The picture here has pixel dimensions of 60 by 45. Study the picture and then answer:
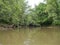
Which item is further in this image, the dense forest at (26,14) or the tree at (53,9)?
the tree at (53,9)

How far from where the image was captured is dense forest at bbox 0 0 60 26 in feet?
102

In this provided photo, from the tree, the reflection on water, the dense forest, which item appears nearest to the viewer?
the reflection on water

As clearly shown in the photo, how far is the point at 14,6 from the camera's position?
31.8 m

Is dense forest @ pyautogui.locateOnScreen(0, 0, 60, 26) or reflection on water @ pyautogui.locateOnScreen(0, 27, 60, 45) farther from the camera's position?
dense forest @ pyautogui.locateOnScreen(0, 0, 60, 26)

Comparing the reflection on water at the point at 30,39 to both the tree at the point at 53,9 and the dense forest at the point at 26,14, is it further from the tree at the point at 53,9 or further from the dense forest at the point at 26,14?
the tree at the point at 53,9

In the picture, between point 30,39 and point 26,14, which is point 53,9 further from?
point 30,39

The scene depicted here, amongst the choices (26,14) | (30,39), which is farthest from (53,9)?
(30,39)

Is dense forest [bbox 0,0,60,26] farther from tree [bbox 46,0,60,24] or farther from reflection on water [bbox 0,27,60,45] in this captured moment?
reflection on water [bbox 0,27,60,45]

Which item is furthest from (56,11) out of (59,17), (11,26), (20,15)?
(11,26)

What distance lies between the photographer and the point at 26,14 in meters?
33.3

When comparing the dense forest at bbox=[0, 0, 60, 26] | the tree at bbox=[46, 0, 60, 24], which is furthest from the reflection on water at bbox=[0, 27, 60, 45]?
the tree at bbox=[46, 0, 60, 24]

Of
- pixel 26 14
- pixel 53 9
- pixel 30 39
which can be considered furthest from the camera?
pixel 53 9

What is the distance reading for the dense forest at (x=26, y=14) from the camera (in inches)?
1222

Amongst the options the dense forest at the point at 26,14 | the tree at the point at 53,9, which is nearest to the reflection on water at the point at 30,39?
the dense forest at the point at 26,14
